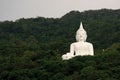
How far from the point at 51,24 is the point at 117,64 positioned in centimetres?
2688

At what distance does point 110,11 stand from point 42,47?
2566 cm

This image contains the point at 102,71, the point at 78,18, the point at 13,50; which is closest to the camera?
the point at 102,71

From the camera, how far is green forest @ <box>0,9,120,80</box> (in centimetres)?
4009

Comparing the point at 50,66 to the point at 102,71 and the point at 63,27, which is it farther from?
the point at 63,27

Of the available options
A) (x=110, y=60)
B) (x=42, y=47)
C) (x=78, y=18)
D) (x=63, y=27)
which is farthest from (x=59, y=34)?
(x=110, y=60)

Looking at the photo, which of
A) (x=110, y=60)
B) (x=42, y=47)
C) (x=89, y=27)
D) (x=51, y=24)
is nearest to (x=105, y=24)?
(x=89, y=27)

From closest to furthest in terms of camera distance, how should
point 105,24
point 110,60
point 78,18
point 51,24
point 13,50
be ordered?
point 110,60 < point 13,50 < point 105,24 < point 51,24 < point 78,18

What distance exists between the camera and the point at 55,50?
163 feet

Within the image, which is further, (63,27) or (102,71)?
(63,27)

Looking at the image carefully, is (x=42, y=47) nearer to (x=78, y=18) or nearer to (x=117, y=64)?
(x=117, y=64)

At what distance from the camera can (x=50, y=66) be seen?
41531 millimetres

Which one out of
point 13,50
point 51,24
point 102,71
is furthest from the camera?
point 51,24

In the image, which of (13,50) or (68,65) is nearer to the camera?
(68,65)

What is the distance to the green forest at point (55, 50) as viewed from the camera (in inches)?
1578
